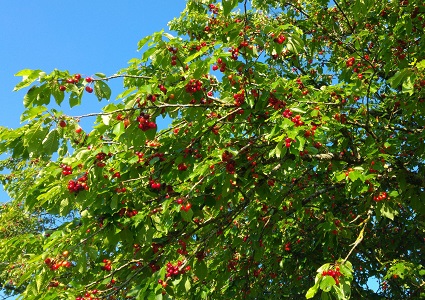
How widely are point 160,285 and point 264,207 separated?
6.84 ft

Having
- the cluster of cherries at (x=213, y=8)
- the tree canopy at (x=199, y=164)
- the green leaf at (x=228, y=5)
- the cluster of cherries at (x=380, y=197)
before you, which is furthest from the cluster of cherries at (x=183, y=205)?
the cluster of cherries at (x=213, y=8)

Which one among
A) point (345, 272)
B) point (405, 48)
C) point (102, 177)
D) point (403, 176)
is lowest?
point (345, 272)

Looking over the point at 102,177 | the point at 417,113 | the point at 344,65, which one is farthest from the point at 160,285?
the point at 344,65

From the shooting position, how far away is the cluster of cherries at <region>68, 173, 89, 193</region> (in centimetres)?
360

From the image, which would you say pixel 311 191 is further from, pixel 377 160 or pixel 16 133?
pixel 16 133

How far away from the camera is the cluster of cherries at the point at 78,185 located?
3.60 m

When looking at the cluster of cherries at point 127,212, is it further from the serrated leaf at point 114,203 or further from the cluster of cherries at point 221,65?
the cluster of cherries at point 221,65

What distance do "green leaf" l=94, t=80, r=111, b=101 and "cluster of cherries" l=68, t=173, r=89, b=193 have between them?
2.25 feet

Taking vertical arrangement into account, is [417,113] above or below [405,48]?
below

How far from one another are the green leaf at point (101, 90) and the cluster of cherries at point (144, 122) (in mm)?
348

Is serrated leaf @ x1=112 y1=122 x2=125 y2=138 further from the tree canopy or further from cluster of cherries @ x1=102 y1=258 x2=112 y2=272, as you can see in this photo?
cluster of cherries @ x1=102 y1=258 x2=112 y2=272

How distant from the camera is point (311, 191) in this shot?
6184mm

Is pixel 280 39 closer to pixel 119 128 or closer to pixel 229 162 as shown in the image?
pixel 229 162

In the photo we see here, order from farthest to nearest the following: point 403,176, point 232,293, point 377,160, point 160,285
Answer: point 232,293
point 403,176
point 377,160
point 160,285
